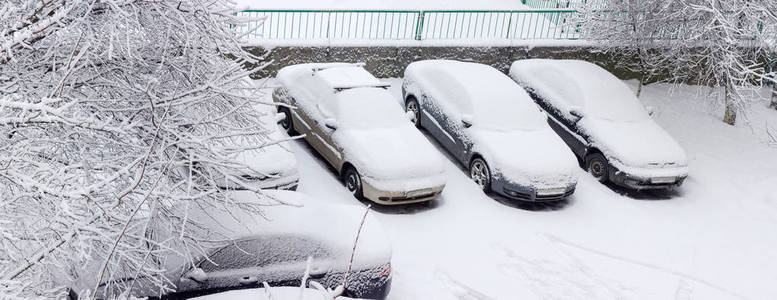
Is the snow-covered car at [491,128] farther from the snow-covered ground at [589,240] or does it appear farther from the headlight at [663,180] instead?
the headlight at [663,180]

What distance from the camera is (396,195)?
11.5 m

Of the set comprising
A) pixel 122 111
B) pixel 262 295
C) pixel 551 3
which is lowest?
pixel 262 295

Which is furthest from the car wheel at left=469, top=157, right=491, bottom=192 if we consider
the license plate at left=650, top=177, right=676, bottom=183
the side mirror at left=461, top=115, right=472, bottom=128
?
the license plate at left=650, top=177, right=676, bottom=183

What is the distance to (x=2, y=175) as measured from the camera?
5344 millimetres

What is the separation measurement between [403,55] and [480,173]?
419cm

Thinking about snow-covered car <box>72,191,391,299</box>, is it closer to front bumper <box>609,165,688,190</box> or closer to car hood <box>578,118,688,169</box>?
front bumper <box>609,165,688,190</box>

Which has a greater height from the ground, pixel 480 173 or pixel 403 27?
pixel 403 27

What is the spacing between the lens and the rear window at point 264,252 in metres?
8.30

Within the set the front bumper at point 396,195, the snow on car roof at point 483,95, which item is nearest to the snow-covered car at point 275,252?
the front bumper at point 396,195

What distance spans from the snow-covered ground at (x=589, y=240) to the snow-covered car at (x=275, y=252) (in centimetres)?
105

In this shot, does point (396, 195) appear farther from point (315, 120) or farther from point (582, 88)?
point (582, 88)

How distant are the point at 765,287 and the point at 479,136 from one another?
4839 millimetres

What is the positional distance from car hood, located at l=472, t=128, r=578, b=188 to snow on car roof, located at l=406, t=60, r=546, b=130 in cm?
24

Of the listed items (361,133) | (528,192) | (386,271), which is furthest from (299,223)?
(528,192)
